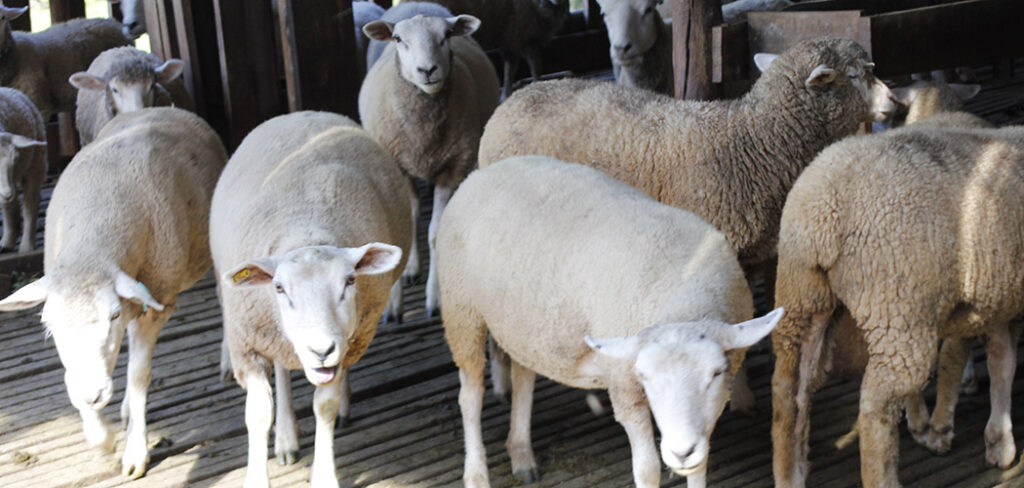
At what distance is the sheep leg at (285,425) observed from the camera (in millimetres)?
4750

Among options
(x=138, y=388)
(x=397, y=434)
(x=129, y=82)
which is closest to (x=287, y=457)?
(x=397, y=434)

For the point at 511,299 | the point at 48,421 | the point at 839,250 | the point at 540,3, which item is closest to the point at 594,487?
the point at 511,299

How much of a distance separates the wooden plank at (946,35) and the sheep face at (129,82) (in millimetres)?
4635

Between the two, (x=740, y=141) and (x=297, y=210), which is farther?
(x=740, y=141)

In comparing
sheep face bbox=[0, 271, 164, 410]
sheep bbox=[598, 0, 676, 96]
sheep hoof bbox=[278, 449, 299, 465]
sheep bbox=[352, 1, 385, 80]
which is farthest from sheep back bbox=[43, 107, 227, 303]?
sheep bbox=[352, 1, 385, 80]

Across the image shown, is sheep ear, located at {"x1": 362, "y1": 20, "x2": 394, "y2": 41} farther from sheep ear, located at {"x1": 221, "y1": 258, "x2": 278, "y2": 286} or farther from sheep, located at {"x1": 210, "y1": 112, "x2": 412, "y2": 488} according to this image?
sheep ear, located at {"x1": 221, "y1": 258, "x2": 278, "y2": 286}

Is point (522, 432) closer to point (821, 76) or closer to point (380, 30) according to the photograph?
point (821, 76)

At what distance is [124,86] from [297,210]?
11.3 ft

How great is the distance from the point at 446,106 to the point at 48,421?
2.91 m

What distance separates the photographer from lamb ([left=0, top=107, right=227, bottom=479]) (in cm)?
422

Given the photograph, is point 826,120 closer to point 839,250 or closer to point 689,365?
point 839,250

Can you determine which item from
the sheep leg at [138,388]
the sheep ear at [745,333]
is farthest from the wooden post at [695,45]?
the sheep leg at [138,388]

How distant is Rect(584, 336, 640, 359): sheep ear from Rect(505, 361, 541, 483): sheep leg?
1.29 metres

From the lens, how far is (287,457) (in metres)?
4.74
